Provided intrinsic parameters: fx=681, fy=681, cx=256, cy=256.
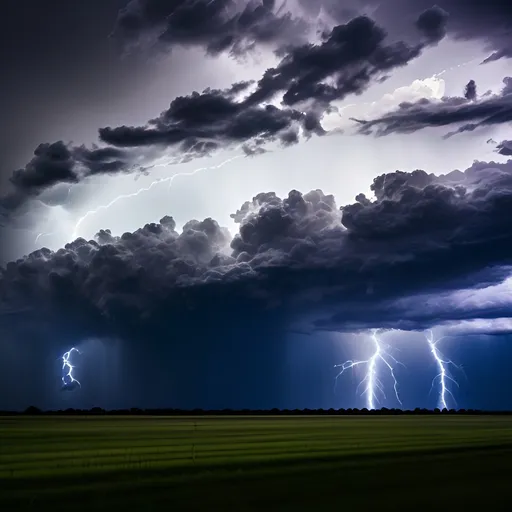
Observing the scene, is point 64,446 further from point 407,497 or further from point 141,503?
point 407,497

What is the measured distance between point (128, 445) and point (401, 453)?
2007cm

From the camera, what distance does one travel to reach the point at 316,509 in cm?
2334

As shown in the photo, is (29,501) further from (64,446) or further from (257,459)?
(64,446)

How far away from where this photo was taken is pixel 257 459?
41.2m

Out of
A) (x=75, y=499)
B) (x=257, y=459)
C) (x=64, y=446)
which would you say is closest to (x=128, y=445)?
(x=64, y=446)

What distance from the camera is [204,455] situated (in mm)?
43250

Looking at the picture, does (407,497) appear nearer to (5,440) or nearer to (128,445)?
(128,445)

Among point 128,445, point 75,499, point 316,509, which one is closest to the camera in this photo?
point 316,509

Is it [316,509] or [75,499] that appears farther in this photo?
[75,499]

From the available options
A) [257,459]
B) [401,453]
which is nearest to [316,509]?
[257,459]

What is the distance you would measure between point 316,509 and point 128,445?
3060 centimetres

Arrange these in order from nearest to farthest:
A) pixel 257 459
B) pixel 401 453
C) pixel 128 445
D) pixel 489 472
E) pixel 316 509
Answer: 1. pixel 316 509
2. pixel 489 472
3. pixel 257 459
4. pixel 401 453
5. pixel 128 445

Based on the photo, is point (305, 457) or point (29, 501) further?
point (305, 457)

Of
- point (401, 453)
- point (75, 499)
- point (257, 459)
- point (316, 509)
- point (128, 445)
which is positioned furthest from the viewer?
point (128, 445)
